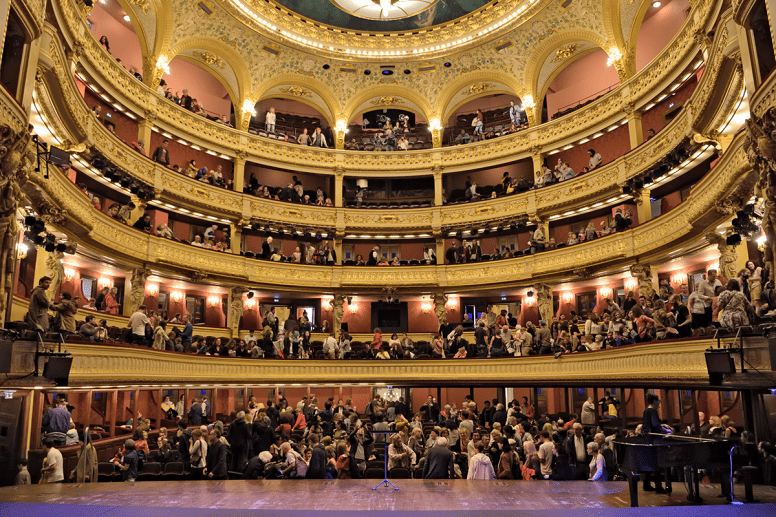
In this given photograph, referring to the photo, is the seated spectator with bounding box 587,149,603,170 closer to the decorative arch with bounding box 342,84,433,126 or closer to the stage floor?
the decorative arch with bounding box 342,84,433,126

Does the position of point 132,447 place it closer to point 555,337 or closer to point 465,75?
point 555,337

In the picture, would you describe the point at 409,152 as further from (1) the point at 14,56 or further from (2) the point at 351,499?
(2) the point at 351,499

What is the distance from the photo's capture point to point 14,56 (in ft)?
35.2

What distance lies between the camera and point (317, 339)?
25.2 meters

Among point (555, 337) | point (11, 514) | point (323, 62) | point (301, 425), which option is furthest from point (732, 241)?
point (323, 62)

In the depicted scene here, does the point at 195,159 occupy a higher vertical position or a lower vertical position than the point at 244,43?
lower

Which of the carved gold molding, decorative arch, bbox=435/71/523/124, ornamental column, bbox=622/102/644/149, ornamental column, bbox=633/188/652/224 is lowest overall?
the carved gold molding

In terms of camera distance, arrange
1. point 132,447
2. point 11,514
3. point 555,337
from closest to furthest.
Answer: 1. point 11,514
2. point 132,447
3. point 555,337

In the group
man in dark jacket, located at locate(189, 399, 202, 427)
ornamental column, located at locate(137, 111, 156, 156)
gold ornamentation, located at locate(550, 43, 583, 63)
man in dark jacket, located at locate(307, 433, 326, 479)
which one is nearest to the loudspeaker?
man in dark jacket, located at locate(307, 433, 326, 479)

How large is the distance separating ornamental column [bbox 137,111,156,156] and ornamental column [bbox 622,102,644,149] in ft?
60.5

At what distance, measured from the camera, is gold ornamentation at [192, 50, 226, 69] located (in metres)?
24.8

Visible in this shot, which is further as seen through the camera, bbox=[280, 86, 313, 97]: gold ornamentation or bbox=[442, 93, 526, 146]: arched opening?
bbox=[280, 86, 313, 97]: gold ornamentation

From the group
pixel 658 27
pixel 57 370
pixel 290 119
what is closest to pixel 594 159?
pixel 658 27

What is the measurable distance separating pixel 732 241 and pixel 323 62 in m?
20.1
